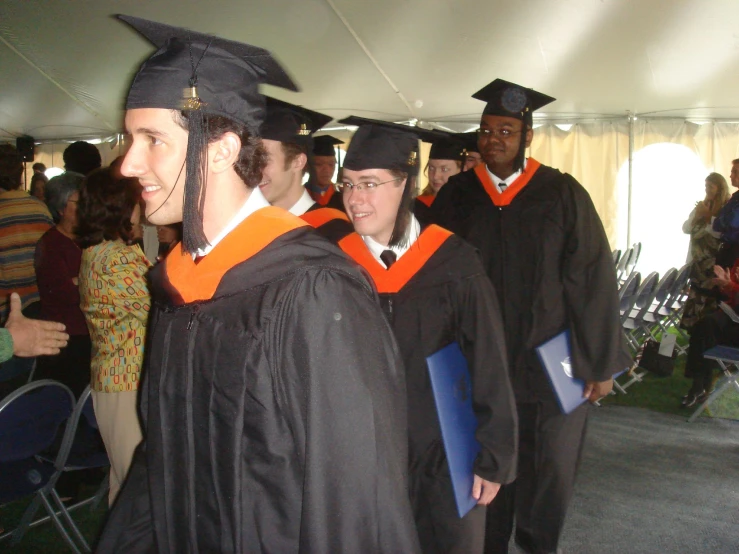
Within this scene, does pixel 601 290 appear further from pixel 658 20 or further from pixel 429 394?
pixel 658 20

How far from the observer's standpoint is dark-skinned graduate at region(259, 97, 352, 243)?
2.46 m

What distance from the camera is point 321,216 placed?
8.54ft

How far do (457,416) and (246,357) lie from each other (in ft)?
3.48

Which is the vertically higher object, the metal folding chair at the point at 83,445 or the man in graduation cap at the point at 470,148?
the man in graduation cap at the point at 470,148

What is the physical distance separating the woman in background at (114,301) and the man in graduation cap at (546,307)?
1.37 metres

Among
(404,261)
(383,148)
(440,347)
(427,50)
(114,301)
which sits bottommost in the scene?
(440,347)

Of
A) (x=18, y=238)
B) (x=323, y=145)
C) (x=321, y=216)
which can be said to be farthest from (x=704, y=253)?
(x=18, y=238)

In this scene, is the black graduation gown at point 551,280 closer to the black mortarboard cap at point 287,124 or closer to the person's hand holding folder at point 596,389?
the person's hand holding folder at point 596,389

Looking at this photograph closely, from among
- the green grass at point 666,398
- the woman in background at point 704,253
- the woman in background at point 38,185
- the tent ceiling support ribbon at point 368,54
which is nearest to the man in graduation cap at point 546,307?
the green grass at point 666,398

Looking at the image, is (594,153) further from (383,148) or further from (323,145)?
(383,148)

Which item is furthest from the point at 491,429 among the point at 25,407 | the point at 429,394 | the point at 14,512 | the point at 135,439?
the point at 14,512

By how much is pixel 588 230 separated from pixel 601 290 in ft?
0.80

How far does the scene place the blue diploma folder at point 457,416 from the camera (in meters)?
1.91

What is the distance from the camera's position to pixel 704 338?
209 inches
